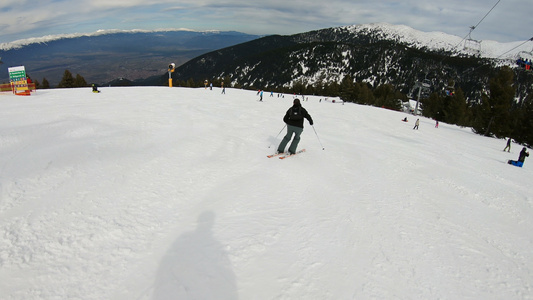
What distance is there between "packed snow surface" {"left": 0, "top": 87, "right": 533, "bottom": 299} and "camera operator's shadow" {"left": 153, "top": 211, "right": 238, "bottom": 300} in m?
0.02

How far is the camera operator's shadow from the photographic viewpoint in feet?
10.3

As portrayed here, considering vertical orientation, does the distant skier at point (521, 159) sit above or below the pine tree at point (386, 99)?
below

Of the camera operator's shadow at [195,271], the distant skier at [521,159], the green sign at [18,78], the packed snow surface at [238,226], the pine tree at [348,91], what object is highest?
the pine tree at [348,91]

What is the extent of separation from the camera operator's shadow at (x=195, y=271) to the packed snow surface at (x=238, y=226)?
2cm

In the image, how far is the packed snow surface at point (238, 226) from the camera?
11.0ft

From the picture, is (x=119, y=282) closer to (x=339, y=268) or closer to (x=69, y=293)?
(x=69, y=293)

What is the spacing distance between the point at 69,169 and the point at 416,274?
24.6 ft

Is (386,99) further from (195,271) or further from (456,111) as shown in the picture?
(195,271)

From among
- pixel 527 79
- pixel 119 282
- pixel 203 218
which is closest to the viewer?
pixel 119 282

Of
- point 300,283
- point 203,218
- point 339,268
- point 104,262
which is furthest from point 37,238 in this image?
point 339,268

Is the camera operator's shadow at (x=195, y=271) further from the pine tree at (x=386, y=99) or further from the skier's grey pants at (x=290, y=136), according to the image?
the pine tree at (x=386, y=99)

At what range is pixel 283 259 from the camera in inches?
149

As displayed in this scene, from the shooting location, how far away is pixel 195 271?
347 centimetres

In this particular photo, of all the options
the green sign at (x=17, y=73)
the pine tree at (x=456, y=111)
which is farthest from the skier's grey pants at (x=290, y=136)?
the pine tree at (x=456, y=111)
